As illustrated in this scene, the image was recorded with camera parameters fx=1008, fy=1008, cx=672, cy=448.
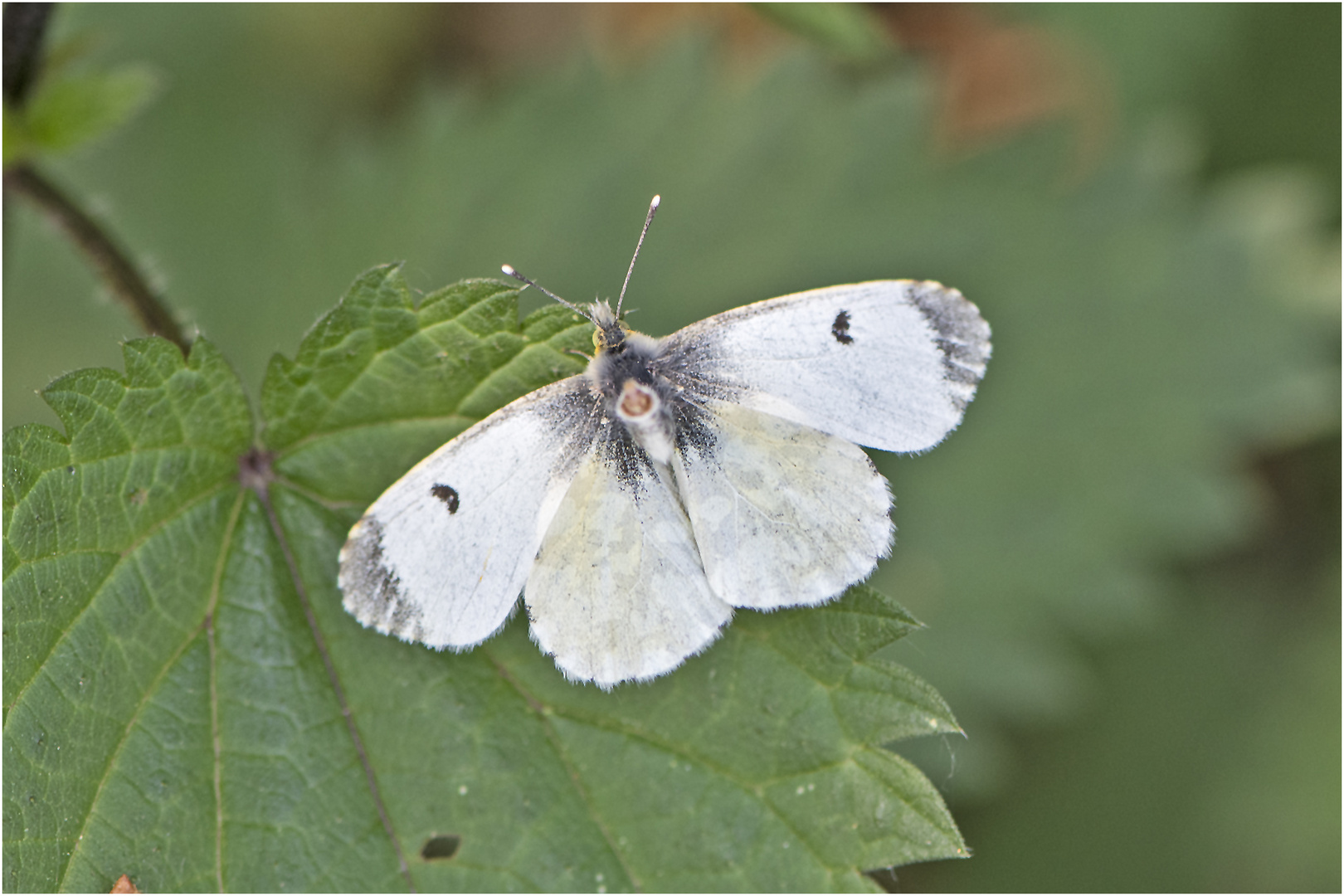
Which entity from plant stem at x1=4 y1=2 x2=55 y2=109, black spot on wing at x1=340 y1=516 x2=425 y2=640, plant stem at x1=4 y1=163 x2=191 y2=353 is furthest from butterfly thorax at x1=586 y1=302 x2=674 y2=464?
plant stem at x1=4 y1=2 x2=55 y2=109

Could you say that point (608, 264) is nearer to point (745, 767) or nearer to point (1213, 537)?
point (745, 767)

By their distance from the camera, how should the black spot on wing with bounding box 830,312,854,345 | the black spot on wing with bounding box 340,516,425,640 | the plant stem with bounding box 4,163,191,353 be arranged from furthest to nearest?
the plant stem with bounding box 4,163,191,353 → the black spot on wing with bounding box 830,312,854,345 → the black spot on wing with bounding box 340,516,425,640

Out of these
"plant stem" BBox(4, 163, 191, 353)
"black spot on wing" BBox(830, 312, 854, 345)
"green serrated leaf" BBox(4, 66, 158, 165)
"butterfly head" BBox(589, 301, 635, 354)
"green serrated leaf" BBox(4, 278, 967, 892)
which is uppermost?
"green serrated leaf" BBox(4, 66, 158, 165)

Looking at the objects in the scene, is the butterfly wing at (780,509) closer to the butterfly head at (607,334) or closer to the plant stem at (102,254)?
the butterfly head at (607,334)

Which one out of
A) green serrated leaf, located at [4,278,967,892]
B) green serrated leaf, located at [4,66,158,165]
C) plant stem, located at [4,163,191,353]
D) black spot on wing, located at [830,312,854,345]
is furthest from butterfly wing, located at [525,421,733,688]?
green serrated leaf, located at [4,66,158,165]

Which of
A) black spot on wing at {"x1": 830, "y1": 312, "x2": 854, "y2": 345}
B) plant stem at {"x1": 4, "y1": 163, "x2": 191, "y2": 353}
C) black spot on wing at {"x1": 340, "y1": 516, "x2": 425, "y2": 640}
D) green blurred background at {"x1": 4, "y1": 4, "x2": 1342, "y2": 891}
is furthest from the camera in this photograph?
green blurred background at {"x1": 4, "y1": 4, "x2": 1342, "y2": 891}

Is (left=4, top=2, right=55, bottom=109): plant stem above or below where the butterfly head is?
above

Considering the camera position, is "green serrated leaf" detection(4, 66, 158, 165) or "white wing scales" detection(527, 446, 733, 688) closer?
"white wing scales" detection(527, 446, 733, 688)

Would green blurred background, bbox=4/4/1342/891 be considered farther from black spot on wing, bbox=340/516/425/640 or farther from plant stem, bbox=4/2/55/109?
black spot on wing, bbox=340/516/425/640
